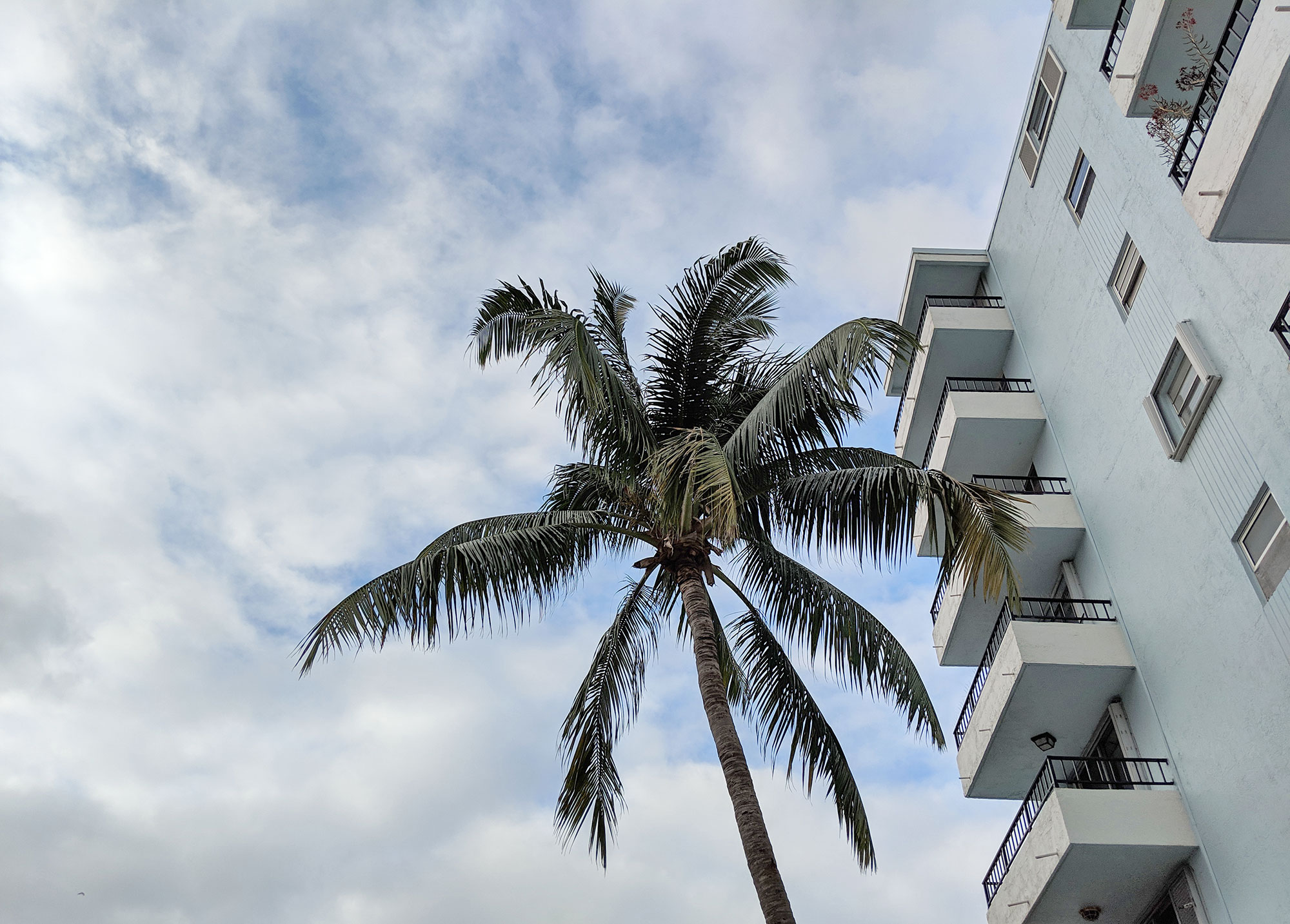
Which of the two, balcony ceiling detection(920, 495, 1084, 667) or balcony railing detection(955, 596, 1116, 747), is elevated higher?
balcony ceiling detection(920, 495, 1084, 667)

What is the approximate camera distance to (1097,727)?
17531 mm

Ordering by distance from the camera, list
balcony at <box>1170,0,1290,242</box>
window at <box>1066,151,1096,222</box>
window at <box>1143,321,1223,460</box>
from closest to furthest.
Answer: balcony at <box>1170,0,1290,242</box>
window at <box>1143,321,1223,460</box>
window at <box>1066,151,1096,222</box>

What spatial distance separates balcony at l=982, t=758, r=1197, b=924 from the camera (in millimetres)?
14320

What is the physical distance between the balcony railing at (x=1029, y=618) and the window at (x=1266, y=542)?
3187 mm

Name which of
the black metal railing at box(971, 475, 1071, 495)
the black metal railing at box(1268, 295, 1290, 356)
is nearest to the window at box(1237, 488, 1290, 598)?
the black metal railing at box(1268, 295, 1290, 356)

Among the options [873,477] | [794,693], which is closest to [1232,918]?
[794,693]

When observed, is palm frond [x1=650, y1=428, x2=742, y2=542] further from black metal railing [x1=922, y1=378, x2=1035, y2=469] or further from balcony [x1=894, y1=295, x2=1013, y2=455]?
balcony [x1=894, y1=295, x2=1013, y2=455]

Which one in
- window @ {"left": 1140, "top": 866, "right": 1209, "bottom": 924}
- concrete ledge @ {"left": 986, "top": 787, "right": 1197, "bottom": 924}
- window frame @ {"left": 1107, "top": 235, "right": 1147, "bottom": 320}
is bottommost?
window @ {"left": 1140, "top": 866, "right": 1209, "bottom": 924}

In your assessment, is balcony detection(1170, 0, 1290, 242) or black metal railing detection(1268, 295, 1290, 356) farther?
black metal railing detection(1268, 295, 1290, 356)

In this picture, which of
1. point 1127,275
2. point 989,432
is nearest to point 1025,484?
point 989,432

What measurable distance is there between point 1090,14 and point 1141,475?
8.29 meters

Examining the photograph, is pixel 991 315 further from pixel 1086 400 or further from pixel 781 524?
pixel 781 524

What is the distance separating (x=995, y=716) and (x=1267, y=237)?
947 centimetres

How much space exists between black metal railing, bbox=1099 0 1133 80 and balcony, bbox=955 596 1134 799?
9.07 m
